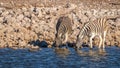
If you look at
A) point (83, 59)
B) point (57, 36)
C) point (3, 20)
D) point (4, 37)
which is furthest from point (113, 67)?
point (3, 20)

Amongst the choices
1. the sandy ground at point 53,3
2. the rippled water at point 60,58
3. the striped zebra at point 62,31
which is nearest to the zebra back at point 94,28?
the striped zebra at point 62,31

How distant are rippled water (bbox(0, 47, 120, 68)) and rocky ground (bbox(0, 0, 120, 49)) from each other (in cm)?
117

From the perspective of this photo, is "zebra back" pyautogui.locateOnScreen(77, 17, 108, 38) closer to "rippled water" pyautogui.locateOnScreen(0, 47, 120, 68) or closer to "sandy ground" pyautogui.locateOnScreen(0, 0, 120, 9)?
"rippled water" pyautogui.locateOnScreen(0, 47, 120, 68)

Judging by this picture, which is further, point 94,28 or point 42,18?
point 42,18

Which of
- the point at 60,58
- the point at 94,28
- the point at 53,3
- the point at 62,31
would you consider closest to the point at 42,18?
the point at 62,31

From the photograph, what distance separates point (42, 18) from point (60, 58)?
6.74 metres

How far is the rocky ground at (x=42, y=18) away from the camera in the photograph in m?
21.6

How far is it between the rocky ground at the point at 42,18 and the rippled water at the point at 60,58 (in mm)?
1174

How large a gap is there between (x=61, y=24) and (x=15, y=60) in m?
4.01

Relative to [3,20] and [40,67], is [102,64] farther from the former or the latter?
[3,20]

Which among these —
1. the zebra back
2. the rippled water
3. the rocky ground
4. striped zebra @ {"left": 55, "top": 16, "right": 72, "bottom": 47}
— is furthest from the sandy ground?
the rippled water

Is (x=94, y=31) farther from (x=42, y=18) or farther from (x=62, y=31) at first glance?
(x=42, y=18)

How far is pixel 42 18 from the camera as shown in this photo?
2478 cm

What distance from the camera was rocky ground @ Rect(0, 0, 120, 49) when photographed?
21.6 metres
